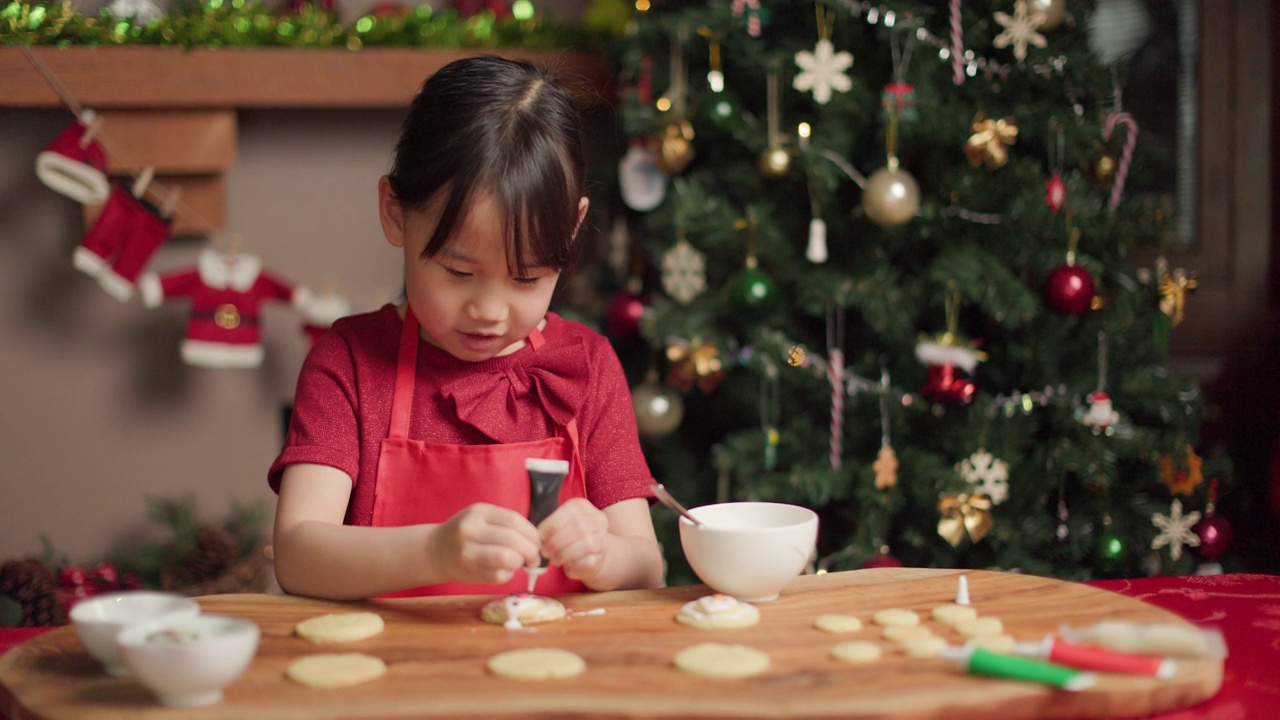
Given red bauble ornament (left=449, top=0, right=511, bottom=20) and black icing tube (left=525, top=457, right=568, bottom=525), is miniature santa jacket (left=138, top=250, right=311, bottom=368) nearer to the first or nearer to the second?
red bauble ornament (left=449, top=0, right=511, bottom=20)

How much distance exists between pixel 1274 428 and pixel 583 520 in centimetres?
192

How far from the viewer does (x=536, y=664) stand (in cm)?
82

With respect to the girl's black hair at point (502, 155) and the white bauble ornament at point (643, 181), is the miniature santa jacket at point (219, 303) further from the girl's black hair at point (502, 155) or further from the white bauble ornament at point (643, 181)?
the girl's black hair at point (502, 155)

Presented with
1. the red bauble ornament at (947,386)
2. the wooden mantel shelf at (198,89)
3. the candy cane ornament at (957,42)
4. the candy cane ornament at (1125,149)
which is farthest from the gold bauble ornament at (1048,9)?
the wooden mantel shelf at (198,89)

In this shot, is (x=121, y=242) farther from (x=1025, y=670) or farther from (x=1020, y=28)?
(x=1025, y=670)

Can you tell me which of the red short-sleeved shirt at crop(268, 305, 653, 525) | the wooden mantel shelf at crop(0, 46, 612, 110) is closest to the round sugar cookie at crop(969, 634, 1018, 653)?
the red short-sleeved shirt at crop(268, 305, 653, 525)

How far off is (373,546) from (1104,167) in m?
1.56

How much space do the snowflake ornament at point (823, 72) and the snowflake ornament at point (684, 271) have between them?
36cm

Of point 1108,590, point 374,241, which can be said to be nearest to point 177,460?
point 374,241

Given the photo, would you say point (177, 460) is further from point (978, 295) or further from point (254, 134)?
point (978, 295)

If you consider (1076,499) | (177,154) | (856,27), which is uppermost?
(856,27)

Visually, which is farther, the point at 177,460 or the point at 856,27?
the point at 177,460

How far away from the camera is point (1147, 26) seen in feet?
7.93

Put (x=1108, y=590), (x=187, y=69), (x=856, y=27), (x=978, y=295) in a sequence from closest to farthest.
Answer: (x=1108, y=590), (x=978, y=295), (x=856, y=27), (x=187, y=69)
